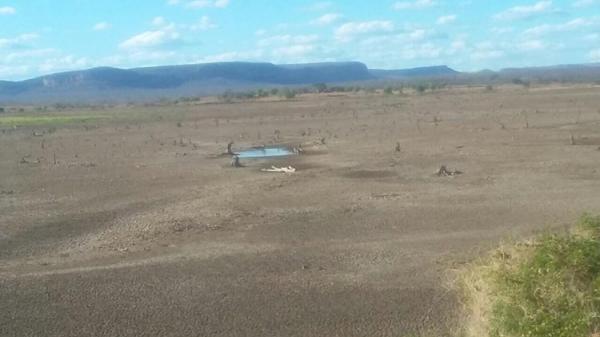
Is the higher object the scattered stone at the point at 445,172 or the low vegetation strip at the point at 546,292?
the low vegetation strip at the point at 546,292

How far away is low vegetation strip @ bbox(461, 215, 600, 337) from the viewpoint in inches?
399

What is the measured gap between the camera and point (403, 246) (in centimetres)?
2077

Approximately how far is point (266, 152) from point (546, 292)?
110 feet

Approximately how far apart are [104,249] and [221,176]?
12671mm

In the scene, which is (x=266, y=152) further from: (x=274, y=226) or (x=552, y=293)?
(x=552, y=293)

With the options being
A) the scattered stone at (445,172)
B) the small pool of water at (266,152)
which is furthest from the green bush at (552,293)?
the small pool of water at (266,152)

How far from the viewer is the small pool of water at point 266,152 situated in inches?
1649

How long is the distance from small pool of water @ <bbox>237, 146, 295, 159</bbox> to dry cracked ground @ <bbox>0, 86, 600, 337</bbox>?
1.52 metres

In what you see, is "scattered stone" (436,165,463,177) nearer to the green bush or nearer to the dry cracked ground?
the dry cracked ground

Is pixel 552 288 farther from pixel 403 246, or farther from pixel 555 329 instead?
pixel 403 246

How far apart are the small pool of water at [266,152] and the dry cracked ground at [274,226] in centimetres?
152

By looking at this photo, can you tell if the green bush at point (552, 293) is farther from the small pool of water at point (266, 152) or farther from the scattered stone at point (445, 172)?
the small pool of water at point (266, 152)

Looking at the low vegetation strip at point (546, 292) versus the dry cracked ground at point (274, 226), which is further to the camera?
the dry cracked ground at point (274, 226)

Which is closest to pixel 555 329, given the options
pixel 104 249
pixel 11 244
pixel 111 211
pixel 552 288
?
pixel 552 288
